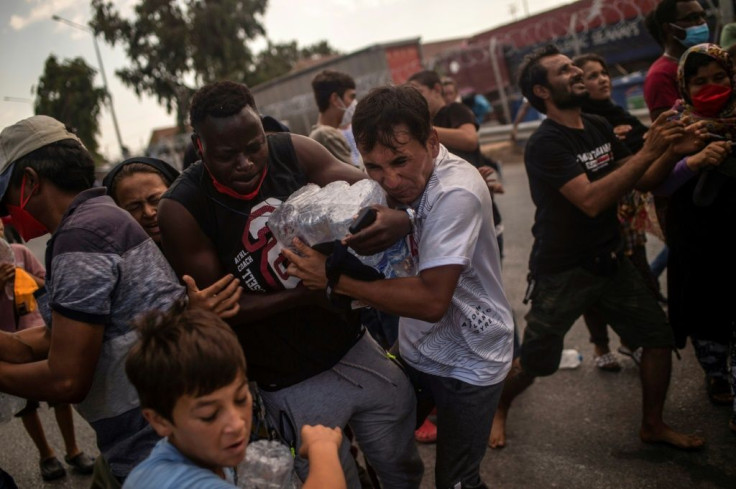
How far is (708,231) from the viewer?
9.27 ft

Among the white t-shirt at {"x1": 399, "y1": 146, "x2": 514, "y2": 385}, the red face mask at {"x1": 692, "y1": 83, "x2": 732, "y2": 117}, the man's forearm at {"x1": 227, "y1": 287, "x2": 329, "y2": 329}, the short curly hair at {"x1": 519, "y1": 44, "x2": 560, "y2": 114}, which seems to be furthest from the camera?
the short curly hair at {"x1": 519, "y1": 44, "x2": 560, "y2": 114}

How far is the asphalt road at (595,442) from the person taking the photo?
2723 mm

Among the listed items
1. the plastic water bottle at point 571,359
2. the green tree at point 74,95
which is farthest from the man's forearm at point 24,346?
the green tree at point 74,95

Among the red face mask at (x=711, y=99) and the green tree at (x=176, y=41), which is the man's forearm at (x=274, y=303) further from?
the green tree at (x=176, y=41)

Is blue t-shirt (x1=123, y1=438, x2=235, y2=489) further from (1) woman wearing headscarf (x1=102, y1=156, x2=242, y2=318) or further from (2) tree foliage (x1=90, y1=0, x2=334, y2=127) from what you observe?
(2) tree foliage (x1=90, y1=0, x2=334, y2=127)

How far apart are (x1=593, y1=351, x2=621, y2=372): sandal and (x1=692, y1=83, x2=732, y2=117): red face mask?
5.49 ft

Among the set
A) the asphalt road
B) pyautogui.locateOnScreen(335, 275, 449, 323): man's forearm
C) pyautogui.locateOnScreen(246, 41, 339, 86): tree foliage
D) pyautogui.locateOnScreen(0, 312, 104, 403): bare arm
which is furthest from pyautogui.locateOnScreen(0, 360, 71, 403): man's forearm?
pyautogui.locateOnScreen(246, 41, 339, 86): tree foliage

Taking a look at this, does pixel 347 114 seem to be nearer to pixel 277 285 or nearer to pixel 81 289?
pixel 277 285

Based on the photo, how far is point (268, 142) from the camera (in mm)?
2172

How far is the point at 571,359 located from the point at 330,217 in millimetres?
2692

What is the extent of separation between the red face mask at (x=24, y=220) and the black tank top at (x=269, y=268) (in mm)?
504

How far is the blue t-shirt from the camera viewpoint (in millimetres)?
1377

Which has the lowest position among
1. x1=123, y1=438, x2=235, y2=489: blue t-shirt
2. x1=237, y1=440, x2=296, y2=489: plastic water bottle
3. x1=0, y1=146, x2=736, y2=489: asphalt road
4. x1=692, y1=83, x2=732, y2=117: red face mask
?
x1=0, y1=146, x2=736, y2=489: asphalt road

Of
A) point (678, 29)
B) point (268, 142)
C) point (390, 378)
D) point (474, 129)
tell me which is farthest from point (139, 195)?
point (678, 29)
